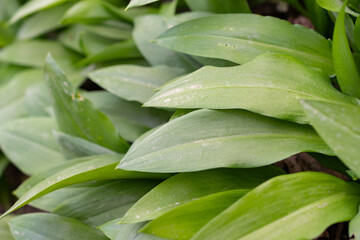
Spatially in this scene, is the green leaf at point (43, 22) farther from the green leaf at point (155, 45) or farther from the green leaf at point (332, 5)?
the green leaf at point (332, 5)

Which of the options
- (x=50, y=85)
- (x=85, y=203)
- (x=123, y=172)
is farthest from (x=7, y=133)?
(x=123, y=172)

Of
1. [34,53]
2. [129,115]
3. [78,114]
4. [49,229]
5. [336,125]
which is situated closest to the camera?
[336,125]

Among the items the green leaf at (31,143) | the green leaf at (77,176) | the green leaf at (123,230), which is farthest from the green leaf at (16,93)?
the green leaf at (123,230)

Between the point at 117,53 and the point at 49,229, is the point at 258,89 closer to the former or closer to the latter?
the point at 49,229

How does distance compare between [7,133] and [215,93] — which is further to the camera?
[7,133]

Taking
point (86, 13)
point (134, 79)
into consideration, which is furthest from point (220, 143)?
point (86, 13)

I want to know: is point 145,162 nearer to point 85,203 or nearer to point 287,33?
point 85,203
